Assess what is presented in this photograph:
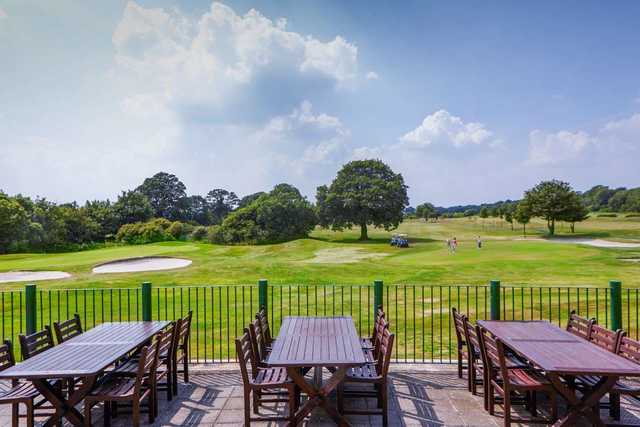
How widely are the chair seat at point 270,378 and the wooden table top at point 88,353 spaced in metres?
1.73

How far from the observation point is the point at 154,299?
1608 cm

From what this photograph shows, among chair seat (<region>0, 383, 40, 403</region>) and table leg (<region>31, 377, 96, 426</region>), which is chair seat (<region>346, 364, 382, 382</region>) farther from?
chair seat (<region>0, 383, 40, 403</region>)

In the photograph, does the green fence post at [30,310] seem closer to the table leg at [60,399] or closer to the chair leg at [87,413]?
the table leg at [60,399]

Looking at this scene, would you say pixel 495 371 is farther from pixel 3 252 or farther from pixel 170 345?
pixel 3 252

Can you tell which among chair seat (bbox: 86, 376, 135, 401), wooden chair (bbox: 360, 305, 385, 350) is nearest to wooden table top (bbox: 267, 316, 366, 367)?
wooden chair (bbox: 360, 305, 385, 350)

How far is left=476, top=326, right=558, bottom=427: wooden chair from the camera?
457 centimetres

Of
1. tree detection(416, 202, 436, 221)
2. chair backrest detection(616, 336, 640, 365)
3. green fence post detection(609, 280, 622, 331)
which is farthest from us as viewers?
tree detection(416, 202, 436, 221)

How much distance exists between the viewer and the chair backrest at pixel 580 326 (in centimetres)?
577

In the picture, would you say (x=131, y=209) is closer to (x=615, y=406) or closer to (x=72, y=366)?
(x=72, y=366)

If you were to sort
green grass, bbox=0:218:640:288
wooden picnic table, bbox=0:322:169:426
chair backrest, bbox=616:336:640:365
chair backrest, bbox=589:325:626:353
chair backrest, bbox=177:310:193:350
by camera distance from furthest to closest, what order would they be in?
1. green grass, bbox=0:218:640:288
2. chair backrest, bbox=177:310:193:350
3. chair backrest, bbox=589:325:626:353
4. chair backrest, bbox=616:336:640:365
5. wooden picnic table, bbox=0:322:169:426

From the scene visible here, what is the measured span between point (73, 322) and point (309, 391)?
14.5 feet

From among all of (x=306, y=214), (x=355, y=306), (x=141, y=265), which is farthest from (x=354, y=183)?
(x=355, y=306)

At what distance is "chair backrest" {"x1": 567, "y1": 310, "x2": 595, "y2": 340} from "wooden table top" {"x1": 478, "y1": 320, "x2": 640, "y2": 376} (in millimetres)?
486

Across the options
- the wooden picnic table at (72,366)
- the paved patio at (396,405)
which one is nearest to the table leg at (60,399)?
the wooden picnic table at (72,366)
